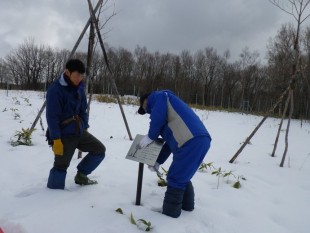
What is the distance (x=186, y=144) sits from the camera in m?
3.26

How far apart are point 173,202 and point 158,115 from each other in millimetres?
964

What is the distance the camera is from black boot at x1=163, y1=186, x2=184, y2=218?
3.33 m

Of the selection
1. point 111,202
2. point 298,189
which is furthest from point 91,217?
point 298,189

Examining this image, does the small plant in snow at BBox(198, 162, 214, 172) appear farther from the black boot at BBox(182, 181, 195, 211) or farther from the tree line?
the tree line

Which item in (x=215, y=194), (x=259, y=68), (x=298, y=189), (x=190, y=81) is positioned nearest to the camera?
(x=215, y=194)

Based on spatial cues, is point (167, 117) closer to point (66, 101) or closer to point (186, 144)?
point (186, 144)

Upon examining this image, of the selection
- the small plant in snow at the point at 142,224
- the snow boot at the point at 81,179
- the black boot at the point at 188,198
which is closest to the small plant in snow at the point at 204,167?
the black boot at the point at 188,198

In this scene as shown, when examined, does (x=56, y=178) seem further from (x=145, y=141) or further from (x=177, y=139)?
(x=177, y=139)

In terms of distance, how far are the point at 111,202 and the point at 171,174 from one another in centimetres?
85

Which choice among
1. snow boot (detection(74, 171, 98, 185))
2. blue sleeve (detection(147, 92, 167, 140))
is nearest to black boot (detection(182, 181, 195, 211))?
blue sleeve (detection(147, 92, 167, 140))

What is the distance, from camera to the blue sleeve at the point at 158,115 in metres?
3.29

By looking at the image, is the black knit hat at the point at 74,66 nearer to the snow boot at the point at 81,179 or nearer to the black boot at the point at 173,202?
the snow boot at the point at 81,179

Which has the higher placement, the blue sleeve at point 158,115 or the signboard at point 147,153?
the blue sleeve at point 158,115

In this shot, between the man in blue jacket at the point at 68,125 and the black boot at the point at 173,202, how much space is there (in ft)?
3.91
